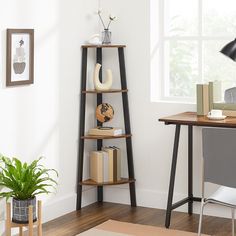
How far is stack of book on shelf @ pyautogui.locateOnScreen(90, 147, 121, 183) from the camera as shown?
5328 millimetres

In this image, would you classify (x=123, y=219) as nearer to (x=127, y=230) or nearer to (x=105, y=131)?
(x=127, y=230)

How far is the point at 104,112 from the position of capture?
5328mm

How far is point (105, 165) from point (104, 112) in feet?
1.48

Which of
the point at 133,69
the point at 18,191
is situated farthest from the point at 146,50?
the point at 18,191

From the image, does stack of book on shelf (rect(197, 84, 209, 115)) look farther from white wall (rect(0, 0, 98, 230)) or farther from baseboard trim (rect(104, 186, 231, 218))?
white wall (rect(0, 0, 98, 230))

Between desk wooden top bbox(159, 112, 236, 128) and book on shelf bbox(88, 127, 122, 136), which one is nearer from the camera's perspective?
desk wooden top bbox(159, 112, 236, 128)

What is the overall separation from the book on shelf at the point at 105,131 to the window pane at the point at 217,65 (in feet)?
2.82

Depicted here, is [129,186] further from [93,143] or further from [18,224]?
[18,224]

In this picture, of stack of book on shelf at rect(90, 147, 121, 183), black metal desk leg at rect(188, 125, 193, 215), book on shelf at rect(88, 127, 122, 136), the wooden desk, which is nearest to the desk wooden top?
the wooden desk

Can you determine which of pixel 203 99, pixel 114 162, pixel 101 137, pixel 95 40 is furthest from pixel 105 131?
pixel 203 99

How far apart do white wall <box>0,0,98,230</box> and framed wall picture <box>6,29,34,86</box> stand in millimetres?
43

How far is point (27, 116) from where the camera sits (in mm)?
4688

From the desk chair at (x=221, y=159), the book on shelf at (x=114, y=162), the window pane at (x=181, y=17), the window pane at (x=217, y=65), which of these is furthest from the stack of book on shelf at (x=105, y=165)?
the desk chair at (x=221, y=159)

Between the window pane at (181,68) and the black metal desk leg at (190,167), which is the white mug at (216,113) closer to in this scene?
the black metal desk leg at (190,167)
